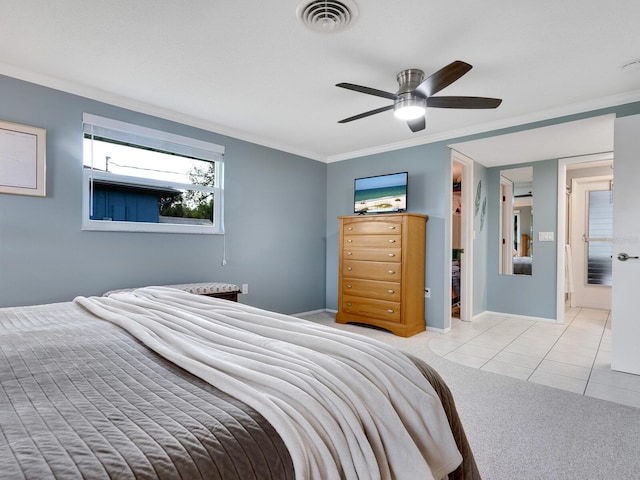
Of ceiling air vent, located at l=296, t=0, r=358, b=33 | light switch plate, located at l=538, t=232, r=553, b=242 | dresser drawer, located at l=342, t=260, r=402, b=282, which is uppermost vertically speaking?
ceiling air vent, located at l=296, t=0, r=358, b=33

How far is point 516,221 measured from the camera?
16.4 ft

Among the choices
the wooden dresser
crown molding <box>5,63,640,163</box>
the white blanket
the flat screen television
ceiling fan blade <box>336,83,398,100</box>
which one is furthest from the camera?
the flat screen television

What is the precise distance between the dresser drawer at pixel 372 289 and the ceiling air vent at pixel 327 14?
2707 millimetres

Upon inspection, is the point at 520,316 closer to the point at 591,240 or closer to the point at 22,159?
the point at 591,240

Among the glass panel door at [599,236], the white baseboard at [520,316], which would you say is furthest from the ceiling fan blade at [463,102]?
the glass panel door at [599,236]

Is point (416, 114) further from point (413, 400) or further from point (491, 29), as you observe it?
point (413, 400)

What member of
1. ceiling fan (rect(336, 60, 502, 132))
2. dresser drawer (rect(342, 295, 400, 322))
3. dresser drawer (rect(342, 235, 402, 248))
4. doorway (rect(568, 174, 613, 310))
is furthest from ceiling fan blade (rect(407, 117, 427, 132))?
doorway (rect(568, 174, 613, 310))

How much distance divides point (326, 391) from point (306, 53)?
2256 millimetres

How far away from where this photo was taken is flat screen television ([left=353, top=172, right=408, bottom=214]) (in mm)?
4285

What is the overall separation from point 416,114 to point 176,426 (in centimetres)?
261

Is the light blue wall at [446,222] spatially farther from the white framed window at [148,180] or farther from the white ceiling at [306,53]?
the white framed window at [148,180]

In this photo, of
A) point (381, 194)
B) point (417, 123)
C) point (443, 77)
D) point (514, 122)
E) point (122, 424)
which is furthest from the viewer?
point (381, 194)

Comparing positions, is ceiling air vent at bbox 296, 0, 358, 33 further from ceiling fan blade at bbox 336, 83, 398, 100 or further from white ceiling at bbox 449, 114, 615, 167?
white ceiling at bbox 449, 114, 615, 167

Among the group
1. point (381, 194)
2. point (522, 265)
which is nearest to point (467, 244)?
point (522, 265)
